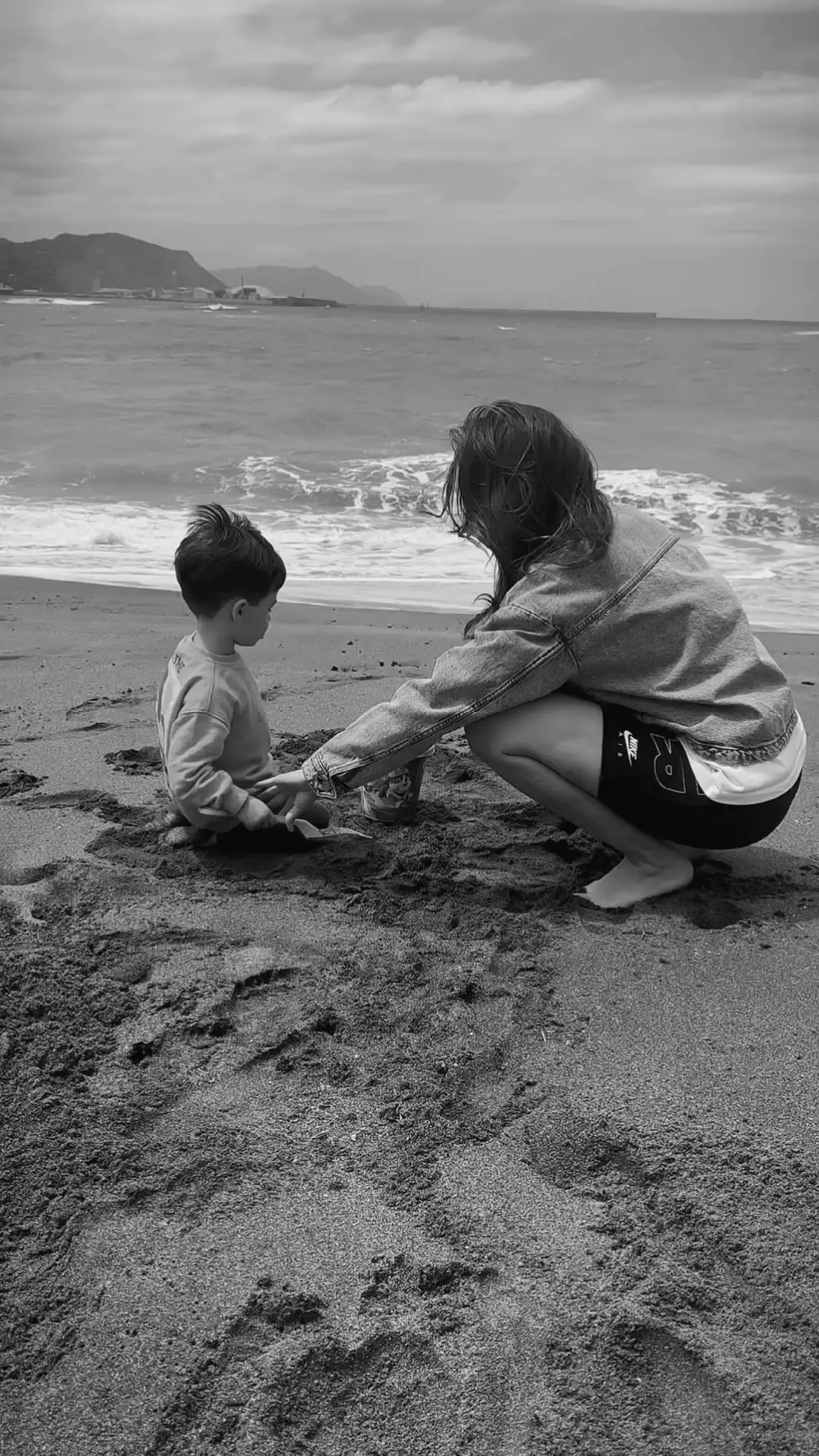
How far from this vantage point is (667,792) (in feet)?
→ 7.41

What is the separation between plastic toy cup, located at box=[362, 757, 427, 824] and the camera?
2.76 m

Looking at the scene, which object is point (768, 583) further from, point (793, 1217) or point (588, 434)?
point (588, 434)

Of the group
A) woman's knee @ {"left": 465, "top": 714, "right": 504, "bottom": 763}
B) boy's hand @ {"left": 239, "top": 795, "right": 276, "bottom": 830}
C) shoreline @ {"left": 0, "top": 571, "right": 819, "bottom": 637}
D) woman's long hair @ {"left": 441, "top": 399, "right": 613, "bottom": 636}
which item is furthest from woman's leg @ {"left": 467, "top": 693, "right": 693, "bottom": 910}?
shoreline @ {"left": 0, "top": 571, "right": 819, "bottom": 637}

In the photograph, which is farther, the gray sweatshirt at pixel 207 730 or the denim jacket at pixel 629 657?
the gray sweatshirt at pixel 207 730

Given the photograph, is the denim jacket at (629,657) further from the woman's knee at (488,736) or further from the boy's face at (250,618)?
the boy's face at (250,618)

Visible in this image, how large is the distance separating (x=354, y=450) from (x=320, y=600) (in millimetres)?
7541

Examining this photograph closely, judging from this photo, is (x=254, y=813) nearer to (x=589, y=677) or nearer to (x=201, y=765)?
(x=201, y=765)

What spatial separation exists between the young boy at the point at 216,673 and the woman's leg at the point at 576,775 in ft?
1.73

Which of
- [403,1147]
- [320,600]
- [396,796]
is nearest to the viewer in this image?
[403,1147]

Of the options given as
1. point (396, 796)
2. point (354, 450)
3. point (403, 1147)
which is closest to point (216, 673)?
point (396, 796)

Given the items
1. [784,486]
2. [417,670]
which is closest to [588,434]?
[784,486]

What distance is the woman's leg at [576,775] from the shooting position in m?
2.32

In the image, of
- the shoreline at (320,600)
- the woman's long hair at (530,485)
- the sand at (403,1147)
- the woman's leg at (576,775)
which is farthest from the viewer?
the shoreline at (320,600)

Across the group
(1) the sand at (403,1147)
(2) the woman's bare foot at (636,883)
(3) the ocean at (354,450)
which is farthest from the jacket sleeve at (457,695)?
(3) the ocean at (354,450)
